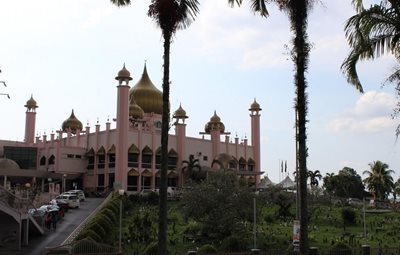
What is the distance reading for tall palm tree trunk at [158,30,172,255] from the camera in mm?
13672

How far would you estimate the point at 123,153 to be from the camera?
62750 millimetres

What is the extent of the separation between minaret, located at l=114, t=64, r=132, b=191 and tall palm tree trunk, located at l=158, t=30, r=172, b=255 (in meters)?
48.4

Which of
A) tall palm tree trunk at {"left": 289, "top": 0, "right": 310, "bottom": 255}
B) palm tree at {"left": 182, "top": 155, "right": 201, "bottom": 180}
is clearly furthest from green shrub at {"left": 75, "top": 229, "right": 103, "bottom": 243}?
palm tree at {"left": 182, "top": 155, "right": 201, "bottom": 180}

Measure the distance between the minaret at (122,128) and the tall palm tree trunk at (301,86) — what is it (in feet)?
164

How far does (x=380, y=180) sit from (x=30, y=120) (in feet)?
173

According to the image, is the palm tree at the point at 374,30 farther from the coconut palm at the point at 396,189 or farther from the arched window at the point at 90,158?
the coconut palm at the point at 396,189

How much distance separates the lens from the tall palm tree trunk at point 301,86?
1323 cm

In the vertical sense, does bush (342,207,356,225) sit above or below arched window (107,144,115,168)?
below

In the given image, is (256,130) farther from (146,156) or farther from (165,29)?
(165,29)

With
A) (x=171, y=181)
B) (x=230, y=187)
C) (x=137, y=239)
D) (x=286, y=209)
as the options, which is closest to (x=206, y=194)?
(x=230, y=187)

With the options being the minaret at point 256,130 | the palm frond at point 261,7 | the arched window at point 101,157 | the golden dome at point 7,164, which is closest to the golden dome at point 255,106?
the minaret at point 256,130

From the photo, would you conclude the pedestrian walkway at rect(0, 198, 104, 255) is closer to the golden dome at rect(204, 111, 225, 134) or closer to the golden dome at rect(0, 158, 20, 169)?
the golden dome at rect(0, 158, 20, 169)

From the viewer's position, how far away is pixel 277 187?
43.4 meters

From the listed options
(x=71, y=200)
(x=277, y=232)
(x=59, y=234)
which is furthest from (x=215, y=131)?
(x=59, y=234)
